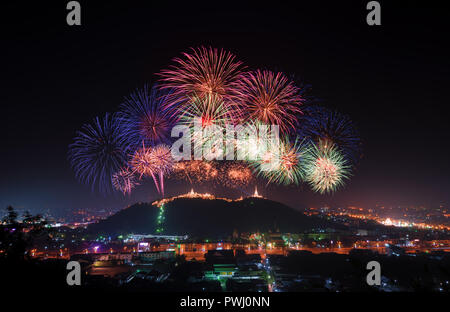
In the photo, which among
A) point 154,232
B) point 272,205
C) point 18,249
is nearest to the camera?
point 18,249

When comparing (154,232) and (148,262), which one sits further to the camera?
(154,232)

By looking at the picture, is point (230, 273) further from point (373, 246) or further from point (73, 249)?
point (373, 246)
